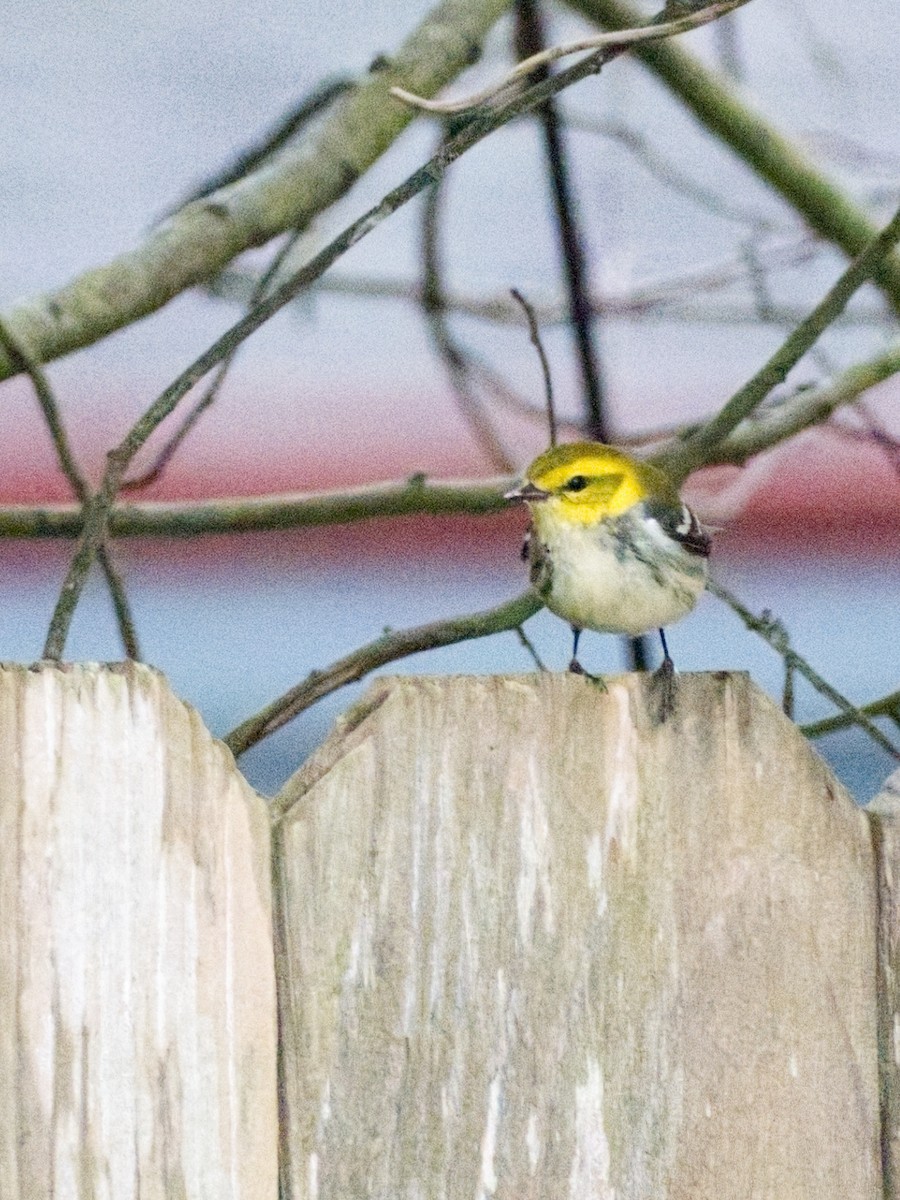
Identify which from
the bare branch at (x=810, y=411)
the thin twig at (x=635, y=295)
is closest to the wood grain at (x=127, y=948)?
the bare branch at (x=810, y=411)

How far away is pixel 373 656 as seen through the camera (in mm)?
1641

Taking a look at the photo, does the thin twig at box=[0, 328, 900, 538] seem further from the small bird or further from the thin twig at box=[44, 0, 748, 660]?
the thin twig at box=[44, 0, 748, 660]

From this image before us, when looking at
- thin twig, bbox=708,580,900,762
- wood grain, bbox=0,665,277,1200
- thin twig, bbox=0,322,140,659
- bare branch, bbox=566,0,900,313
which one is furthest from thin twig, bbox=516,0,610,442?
wood grain, bbox=0,665,277,1200

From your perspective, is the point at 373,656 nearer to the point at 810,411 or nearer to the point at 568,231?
the point at 568,231

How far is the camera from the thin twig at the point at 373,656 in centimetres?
151

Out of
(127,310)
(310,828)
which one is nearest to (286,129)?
(127,310)

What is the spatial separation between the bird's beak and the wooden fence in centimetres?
79

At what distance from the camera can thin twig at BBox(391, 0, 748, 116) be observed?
1.25 metres

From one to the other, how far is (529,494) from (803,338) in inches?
14.4

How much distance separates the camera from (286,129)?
2.15m

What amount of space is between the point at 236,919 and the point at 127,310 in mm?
979

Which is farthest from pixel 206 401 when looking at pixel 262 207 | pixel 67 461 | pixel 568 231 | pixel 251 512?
pixel 568 231

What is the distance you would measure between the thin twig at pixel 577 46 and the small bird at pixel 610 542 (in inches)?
24.5

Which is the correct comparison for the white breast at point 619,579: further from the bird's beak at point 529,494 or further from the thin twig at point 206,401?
the thin twig at point 206,401
